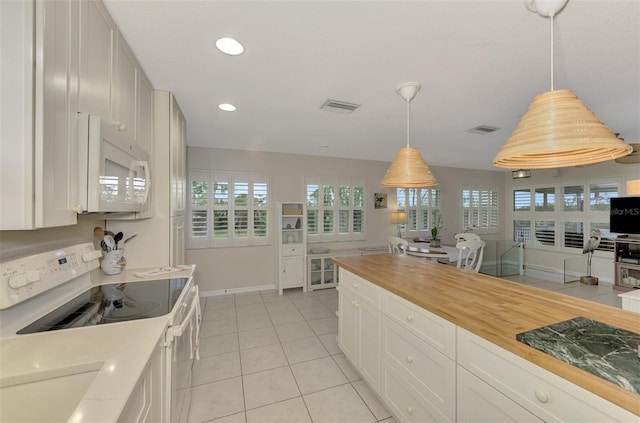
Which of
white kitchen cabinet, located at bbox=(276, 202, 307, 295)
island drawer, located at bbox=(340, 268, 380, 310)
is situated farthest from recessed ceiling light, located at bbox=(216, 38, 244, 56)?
white kitchen cabinet, located at bbox=(276, 202, 307, 295)

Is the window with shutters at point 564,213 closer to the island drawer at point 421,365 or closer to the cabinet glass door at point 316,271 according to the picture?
the cabinet glass door at point 316,271

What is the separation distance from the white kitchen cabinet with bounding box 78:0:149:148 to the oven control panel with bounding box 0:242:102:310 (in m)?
0.73

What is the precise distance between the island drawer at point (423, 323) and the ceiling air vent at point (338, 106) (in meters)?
1.82

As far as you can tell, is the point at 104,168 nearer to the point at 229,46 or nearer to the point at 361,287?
the point at 229,46

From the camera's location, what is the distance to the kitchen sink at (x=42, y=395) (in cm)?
79

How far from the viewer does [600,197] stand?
528 centimetres

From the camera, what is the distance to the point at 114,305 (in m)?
1.41

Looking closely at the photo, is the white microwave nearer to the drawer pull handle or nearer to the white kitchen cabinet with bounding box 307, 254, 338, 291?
the drawer pull handle

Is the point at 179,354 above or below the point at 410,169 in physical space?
below

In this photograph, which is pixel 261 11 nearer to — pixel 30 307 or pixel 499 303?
pixel 30 307

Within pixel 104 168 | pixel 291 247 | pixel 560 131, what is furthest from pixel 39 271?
pixel 291 247

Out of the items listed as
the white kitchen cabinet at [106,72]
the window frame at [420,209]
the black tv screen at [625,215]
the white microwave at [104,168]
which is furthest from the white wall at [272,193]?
the black tv screen at [625,215]

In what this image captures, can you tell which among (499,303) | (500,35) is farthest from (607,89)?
(499,303)

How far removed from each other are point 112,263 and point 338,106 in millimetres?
2403
